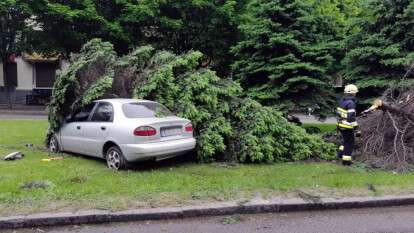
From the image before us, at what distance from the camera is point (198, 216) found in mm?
5512

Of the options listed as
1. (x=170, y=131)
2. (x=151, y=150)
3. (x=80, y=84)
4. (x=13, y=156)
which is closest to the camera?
(x=151, y=150)

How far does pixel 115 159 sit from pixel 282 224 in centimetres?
395

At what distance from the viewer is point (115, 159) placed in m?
7.97

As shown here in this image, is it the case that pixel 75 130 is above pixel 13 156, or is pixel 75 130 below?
above

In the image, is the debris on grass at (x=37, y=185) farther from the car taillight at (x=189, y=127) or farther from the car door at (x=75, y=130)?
the car taillight at (x=189, y=127)

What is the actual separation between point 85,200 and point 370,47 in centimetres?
917

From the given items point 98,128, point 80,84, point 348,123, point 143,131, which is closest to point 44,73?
point 80,84

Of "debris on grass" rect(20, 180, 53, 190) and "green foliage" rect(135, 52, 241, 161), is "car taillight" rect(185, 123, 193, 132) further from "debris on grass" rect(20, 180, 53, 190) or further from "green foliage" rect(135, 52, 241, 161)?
"debris on grass" rect(20, 180, 53, 190)

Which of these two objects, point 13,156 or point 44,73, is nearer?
point 13,156

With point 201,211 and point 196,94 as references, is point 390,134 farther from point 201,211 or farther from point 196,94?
point 201,211

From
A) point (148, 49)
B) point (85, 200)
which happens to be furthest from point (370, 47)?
point (85, 200)

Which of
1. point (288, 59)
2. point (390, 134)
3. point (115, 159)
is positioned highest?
point (288, 59)

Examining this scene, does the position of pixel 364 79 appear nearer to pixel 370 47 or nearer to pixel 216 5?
pixel 370 47

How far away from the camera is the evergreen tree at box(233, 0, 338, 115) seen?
11711mm
